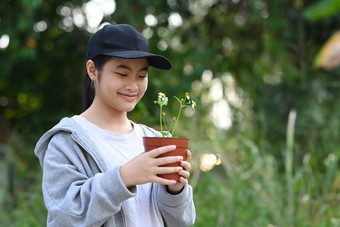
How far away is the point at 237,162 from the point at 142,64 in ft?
7.28

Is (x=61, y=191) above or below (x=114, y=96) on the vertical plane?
below

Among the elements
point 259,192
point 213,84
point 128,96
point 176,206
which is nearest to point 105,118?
point 128,96

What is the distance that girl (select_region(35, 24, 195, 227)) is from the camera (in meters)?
1.43

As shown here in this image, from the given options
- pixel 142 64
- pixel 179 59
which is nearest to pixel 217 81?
pixel 179 59

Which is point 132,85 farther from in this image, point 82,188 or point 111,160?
point 82,188

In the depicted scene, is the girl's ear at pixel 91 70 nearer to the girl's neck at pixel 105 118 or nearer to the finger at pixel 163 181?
the girl's neck at pixel 105 118

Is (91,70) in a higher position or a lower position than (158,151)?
higher

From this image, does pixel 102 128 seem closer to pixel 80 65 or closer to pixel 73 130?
pixel 73 130

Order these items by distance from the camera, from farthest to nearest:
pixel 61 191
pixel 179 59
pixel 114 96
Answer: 1. pixel 179 59
2. pixel 114 96
3. pixel 61 191

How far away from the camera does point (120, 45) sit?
1.61 m

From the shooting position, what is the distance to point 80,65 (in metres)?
6.37

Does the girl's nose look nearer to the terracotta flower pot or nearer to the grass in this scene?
the terracotta flower pot

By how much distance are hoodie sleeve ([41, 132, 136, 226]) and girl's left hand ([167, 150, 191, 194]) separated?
0.16 metres

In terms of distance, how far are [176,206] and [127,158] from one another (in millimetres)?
228
